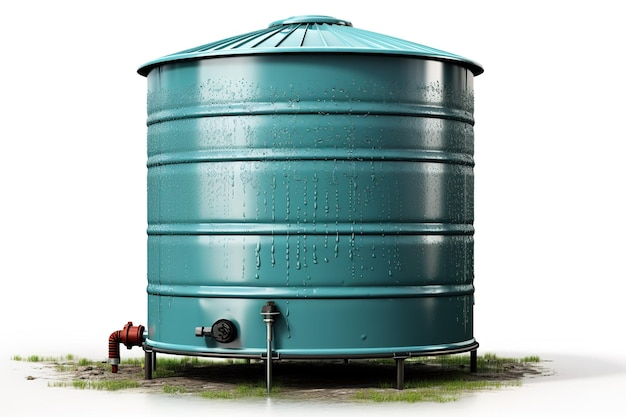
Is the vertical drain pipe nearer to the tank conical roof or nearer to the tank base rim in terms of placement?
the tank base rim

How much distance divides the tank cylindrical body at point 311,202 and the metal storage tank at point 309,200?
0.04 feet

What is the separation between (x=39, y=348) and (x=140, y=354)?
1537mm

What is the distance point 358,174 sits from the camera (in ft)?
45.6

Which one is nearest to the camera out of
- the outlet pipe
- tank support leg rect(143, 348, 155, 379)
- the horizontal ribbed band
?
the horizontal ribbed band

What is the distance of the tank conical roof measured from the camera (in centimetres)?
1398

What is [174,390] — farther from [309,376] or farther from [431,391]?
[431,391]

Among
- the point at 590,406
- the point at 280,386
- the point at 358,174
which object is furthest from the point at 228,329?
the point at 590,406

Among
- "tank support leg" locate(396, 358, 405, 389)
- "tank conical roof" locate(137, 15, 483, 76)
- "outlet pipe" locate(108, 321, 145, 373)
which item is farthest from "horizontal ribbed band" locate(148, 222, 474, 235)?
"tank conical roof" locate(137, 15, 483, 76)

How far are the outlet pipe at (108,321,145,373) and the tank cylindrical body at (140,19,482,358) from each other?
0.87m

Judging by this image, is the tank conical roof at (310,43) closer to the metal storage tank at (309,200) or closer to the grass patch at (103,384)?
the metal storage tank at (309,200)

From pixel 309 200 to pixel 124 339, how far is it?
9.44ft

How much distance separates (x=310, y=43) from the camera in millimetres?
14219

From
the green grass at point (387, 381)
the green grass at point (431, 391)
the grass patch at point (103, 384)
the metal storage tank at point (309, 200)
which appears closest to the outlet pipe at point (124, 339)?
the green grass at point (387, 381)

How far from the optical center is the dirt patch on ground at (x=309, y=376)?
550 inches
